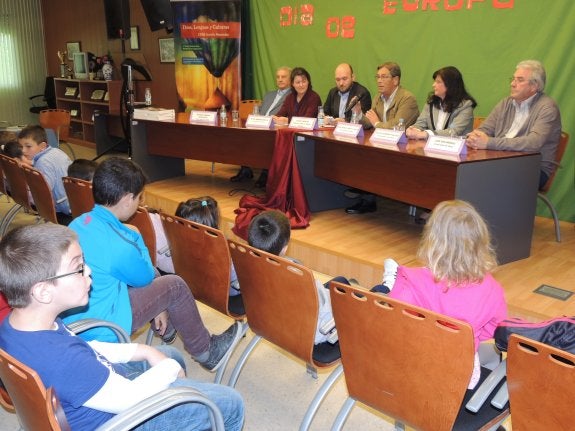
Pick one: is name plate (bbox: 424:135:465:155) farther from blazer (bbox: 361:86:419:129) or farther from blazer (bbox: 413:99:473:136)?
blazer (bbox: 361:86:419:129)

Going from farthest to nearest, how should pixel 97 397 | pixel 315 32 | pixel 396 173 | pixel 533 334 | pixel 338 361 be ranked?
1. pixel 315 32
2. pixel 396 173
3. pixel 338 361
4. pixel 533 334
5. pixel 97 397

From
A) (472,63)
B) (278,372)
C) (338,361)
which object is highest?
(472,63)

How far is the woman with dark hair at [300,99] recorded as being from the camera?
468 cm

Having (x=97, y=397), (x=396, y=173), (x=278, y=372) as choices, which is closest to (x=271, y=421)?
(x=278, y=372)

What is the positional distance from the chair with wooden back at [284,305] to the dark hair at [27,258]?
2.08 ft

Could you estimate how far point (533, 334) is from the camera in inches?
50.8

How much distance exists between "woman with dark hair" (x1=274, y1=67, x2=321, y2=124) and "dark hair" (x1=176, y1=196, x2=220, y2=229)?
234cm

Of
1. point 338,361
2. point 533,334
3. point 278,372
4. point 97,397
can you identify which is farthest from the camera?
point 278,372

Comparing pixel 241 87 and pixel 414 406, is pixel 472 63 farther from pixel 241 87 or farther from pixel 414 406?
pixel 414 406

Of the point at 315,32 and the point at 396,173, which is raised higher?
the point at 315,32

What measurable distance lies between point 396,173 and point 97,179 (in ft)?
6.37

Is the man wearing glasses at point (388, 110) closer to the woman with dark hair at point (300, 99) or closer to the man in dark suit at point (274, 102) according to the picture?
the woman with dark hair at point (300, 99)

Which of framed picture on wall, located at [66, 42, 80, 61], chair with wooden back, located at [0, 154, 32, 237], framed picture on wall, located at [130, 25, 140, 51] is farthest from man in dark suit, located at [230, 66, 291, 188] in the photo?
framed picture on wall, located at [66, 42, 80, 61]

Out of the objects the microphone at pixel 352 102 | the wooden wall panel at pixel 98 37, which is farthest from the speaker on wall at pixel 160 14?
the microphone at pixel 352 102
